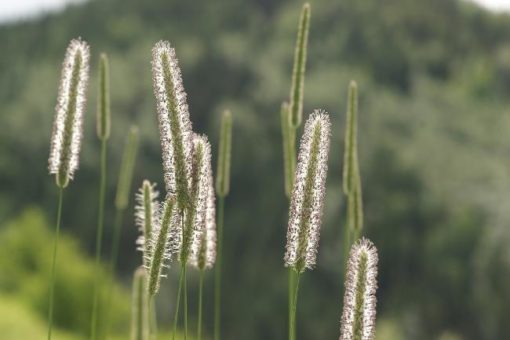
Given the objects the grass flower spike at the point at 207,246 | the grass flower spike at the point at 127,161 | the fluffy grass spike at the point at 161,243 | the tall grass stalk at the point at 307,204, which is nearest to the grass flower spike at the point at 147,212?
the grass flower spike at the point at 207,246

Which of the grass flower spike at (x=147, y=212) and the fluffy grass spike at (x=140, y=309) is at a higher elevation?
the grass flower spike at (x=147, y=212)

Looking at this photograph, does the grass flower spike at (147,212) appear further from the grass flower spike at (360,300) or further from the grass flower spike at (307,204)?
the grass flower spike at (360,300)

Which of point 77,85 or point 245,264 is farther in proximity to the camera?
point 245,264

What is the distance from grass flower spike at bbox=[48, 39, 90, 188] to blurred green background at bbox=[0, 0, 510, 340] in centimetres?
1716

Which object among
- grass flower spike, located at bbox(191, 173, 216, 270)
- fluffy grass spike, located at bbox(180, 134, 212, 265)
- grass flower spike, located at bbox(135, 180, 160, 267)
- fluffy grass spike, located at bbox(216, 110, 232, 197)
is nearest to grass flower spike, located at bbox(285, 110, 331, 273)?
fluffy grass spike, located at bbox(180, 134, 212, 265)

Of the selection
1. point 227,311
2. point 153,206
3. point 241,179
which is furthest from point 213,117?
point 153,206

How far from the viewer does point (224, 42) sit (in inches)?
3556

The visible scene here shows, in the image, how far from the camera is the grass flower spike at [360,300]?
192cm

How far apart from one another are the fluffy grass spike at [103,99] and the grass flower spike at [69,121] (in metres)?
0.83

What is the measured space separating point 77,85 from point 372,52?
87117 millimetres

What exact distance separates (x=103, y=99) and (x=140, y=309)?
1632 mm

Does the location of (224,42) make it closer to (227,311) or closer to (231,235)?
(231,235)

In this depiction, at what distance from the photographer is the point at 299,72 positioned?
3311 millimetres

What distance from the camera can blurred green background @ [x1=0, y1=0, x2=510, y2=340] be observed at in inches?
1959
